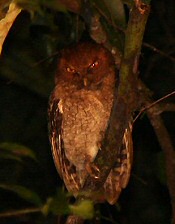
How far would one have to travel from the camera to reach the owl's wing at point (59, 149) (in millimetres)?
3742

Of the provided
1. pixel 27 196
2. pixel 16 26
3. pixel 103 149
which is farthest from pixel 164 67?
pixel 27 196

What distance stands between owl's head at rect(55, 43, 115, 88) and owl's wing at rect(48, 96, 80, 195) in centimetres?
15

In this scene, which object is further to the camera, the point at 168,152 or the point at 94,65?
the point at 94,65

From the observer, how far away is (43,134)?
440 cm

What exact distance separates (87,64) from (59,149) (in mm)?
444

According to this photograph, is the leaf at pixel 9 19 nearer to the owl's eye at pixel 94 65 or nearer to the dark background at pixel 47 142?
the owl's eye at pixel 94 65

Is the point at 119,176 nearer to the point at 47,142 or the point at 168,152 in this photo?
the point at 168,152

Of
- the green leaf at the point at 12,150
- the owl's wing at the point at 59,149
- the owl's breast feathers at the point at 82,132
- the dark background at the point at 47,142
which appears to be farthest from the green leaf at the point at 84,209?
the dark background at the point at 47,142

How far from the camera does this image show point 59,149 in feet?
12.5

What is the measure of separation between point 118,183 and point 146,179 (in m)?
0.64

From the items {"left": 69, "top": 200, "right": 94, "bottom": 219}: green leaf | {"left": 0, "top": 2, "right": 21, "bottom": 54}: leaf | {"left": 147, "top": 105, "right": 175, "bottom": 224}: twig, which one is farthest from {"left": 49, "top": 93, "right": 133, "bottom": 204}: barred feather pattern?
{"left": 69, "top": 200, "right": 94, "bottom": 219}: green leaf

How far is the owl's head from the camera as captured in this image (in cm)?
368

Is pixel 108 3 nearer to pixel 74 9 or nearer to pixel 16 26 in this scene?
pixel 74 9

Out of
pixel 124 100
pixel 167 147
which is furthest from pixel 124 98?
pixel 167 147
